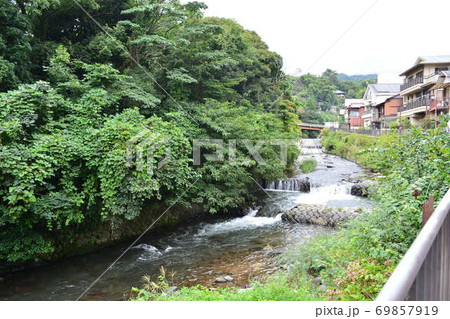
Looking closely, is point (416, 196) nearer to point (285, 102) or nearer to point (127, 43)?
point (127, 43)

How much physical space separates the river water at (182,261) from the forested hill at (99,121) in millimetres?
815

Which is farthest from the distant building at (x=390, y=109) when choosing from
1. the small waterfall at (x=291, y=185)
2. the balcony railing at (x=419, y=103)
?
the small waterfall at (x=291, y=185)

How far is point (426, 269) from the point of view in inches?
63.0

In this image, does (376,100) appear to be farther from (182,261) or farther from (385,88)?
(182,261)

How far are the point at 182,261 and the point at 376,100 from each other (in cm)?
4368

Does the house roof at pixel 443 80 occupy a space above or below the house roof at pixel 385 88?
below

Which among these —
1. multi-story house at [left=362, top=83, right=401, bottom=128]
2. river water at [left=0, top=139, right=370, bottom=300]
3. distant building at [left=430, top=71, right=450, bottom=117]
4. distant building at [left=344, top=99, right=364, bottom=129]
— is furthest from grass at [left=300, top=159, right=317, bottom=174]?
distant building at [left=344, top=99, right=364, bottom=129]

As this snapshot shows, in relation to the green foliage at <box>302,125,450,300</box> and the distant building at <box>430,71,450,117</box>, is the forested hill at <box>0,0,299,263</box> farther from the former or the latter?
the distant building at <box>430,71,450,117</box>

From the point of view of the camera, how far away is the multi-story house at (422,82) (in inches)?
1070

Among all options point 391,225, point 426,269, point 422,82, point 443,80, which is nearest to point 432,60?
point 422,82

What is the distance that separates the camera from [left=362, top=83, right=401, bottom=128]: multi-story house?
4169 centimetres

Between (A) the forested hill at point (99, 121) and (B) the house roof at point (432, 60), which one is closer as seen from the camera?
(A) the forested hill at point (99, 121)

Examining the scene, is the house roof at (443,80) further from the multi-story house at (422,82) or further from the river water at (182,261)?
the river water at (182,261)

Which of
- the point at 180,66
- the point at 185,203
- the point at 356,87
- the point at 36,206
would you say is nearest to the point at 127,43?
the point at 180,66
